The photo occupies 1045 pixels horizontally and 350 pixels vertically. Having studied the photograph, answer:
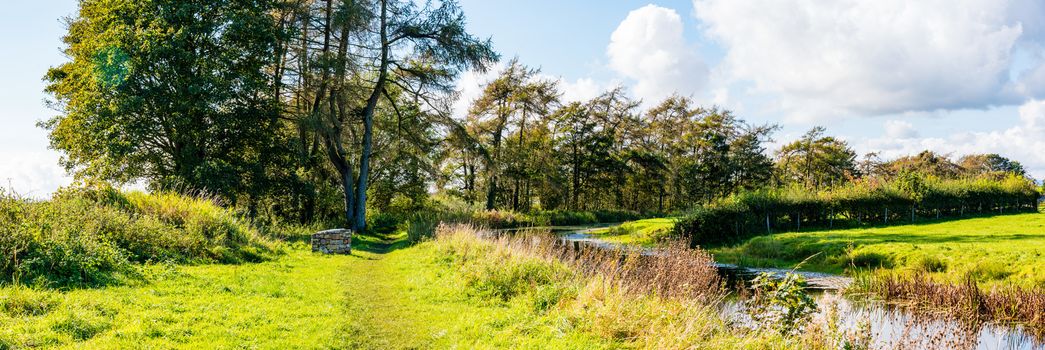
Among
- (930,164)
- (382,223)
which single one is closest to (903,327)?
(382,223)

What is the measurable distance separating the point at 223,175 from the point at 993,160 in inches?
4670

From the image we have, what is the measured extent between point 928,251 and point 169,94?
99.4ft

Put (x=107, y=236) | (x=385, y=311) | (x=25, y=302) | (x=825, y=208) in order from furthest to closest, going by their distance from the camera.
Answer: (x=825, y=208), (x=107, y=236), (x=385, y=311), (x=25, y=302)

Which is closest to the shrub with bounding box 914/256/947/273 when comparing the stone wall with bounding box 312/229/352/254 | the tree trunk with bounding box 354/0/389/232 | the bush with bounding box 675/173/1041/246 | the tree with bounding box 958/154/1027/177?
the bush with bounding box 675/173/1041/246

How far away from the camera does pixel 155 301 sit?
8.34 metres

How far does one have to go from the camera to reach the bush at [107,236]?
8.97m

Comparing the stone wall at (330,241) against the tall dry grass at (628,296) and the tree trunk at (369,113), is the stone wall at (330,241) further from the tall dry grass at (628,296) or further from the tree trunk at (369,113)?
the tree trunk at (369,113)

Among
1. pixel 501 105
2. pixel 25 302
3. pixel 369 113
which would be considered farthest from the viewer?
pixel 501 105

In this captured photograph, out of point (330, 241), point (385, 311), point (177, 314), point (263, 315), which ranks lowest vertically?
point (385, 311)

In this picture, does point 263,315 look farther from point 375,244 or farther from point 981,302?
point 375,244

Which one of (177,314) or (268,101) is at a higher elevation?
(268,101)

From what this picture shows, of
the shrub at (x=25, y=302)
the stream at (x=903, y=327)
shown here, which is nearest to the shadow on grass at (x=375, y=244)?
the shrub at (x=25, y=302)

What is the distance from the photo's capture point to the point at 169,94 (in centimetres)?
2283

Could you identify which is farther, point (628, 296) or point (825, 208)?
point (825, 208)
